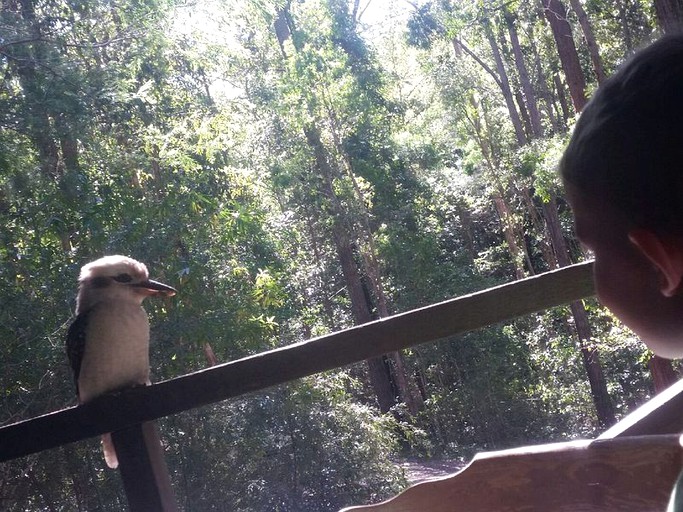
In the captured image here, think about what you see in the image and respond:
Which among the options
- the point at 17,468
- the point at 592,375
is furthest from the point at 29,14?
the point at 592,375

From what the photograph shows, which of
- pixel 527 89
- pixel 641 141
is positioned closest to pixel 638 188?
pixel 641 141

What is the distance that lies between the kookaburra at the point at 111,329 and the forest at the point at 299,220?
2533mm

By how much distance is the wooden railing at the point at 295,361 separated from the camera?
5.54 ft

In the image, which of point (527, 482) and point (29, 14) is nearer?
point (527, 482)

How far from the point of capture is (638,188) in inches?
26.3

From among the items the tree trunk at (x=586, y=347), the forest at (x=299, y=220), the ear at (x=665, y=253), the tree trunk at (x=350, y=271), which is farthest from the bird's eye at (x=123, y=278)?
the tree trunk at (x=586, y=347)

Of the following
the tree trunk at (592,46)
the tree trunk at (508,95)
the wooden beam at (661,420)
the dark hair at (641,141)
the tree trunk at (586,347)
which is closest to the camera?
the dark hair at (641,141)

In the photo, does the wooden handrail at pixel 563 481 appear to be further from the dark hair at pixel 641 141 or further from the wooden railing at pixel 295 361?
the dark hair at pixel 641 141

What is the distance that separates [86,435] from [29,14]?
6215mm

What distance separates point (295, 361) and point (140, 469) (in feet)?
1.42

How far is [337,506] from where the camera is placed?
246 inches

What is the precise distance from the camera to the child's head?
2.11ft

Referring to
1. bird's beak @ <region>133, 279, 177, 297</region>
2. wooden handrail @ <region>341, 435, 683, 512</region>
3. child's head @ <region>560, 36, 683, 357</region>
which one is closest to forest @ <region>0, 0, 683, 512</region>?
bird's beak @ <region>133, 279, 177, 297</region>

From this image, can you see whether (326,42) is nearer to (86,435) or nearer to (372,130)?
(372,130)
